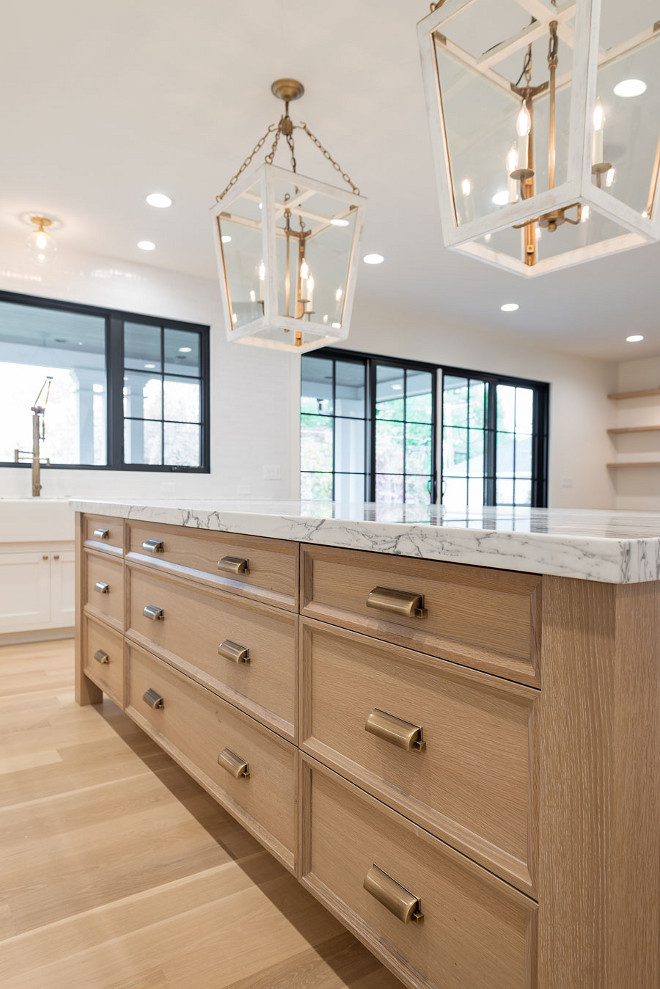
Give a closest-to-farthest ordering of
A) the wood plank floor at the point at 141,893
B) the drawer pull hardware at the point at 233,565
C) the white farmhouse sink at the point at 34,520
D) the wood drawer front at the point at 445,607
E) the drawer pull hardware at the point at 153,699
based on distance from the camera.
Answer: the wood drawer front at the point at 445,607, the wood plank floor at the point at 141,893, the drawer pull hardware at the point at 233,565, the drawer pull hardware at the point at 153,699, the white farmhouse sink at the point at 34,520

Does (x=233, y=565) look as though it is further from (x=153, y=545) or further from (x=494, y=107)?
(x=494, y=107)

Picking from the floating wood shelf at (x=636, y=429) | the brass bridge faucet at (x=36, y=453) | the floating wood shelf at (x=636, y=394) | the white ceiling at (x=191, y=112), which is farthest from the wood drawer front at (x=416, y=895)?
the floating wood shelf at (x=636, y=394)

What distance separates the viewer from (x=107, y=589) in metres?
2.30

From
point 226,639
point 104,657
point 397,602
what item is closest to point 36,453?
point 104,657

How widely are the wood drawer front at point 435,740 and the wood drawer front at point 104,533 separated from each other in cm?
122

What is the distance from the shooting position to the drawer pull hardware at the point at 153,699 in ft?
5.94

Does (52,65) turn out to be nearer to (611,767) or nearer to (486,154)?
(486,154)

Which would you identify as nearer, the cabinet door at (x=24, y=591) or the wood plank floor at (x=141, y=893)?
the wood plank floor at (x=141, y=893)

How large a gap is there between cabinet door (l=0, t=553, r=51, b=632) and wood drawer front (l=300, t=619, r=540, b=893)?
322 centimetres

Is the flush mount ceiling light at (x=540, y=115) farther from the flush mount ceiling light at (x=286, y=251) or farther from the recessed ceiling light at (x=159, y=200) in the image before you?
the recessed ceiling light at (x=159, y=200)

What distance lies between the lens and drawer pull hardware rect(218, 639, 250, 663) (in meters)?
1.38

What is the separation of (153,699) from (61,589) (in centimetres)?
243

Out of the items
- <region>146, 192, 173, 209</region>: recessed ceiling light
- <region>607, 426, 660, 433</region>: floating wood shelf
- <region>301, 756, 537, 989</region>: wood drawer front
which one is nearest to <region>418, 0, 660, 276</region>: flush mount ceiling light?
<region>301, 756, 537, 989</region>: wood drawer front

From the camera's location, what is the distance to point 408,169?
318 cm
